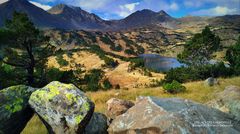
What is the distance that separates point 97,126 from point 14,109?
2935 millimetres

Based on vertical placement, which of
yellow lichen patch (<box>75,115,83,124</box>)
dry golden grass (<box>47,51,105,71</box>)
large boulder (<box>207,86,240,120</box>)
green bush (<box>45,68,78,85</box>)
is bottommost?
dry golden grass (<box>47,51,105,71</box>)

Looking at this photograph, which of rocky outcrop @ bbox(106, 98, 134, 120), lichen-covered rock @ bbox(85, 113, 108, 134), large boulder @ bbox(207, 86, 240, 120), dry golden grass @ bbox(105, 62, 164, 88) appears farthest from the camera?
dry golden grass @ bbox(105, 62, 164, 88)

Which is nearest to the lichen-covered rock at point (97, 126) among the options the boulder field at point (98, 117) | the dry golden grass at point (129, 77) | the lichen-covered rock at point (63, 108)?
the boulder field at point (98, 117)

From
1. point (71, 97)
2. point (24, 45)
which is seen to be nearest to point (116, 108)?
point (71, 97)

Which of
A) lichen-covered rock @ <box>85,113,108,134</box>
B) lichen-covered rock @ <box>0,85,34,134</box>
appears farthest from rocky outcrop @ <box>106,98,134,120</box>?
lichen-covered rock @ <box>0,85,34,134</box>

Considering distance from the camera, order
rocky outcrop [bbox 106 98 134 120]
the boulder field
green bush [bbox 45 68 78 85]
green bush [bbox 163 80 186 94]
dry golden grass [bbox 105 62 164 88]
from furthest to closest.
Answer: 1. dry golden grass [bbox 105 62 164 88]
2. green bush [bbox 45 68 78 85]
3. green bush [bbox 163 80 186 94]
4. rocky outcrop [bbox 106 98 134 120]
5. the boulder field

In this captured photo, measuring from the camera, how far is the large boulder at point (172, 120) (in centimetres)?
709

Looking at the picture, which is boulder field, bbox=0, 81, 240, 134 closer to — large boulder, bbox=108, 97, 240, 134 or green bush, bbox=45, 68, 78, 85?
large boulder, bbox=108, 97, 240, 134

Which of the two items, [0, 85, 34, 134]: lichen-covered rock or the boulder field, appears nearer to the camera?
the boulder field

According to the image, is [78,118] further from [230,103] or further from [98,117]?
[230,103]

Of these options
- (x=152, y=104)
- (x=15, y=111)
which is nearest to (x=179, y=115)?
(x=152, y=104)

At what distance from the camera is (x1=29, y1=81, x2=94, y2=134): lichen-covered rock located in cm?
823

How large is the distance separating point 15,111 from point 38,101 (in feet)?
3.00

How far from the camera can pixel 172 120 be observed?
7.15 metres
